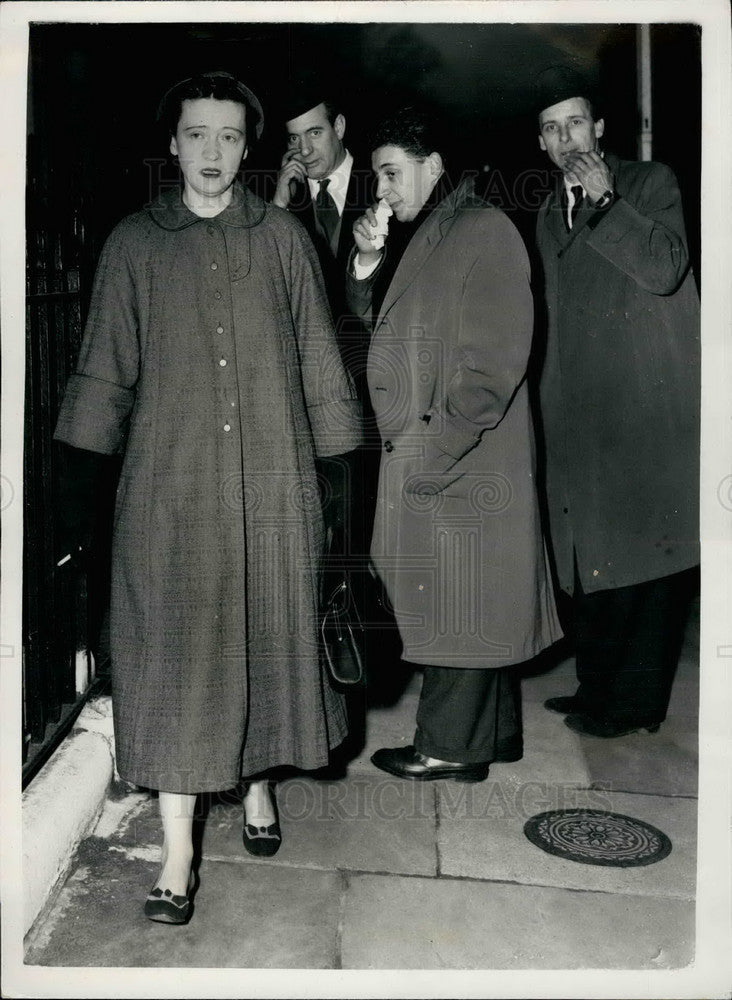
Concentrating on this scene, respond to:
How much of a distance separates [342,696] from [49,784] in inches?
39.2

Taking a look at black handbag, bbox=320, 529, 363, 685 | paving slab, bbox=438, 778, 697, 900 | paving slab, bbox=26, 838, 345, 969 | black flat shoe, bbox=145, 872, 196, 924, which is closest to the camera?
paving slab, bbox=26, 838, 345, 969

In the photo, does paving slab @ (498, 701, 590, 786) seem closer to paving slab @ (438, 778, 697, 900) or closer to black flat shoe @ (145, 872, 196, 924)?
paving slab @ (438, 778, 697, 900)

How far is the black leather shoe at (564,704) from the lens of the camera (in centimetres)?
437

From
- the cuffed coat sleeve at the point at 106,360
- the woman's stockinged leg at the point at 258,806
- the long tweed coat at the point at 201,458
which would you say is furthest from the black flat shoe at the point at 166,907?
the cuffed coat sleeve at the point at 106,360

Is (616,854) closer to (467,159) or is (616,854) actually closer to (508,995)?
(508,995)

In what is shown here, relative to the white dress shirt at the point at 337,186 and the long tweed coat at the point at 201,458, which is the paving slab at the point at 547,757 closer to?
the long tweed coat at the point at 201,458

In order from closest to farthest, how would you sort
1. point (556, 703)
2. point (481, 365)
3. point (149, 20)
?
point (149, 20), point (481, 365), point (556, 703)

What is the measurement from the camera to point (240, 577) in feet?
9.29

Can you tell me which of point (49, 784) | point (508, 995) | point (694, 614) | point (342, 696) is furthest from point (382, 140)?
point (694, 614)

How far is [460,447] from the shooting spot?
11.1 ft

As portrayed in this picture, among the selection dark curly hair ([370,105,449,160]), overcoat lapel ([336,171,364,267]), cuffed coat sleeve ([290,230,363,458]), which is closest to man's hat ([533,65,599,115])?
dark curly hair ([370,105,449,160])

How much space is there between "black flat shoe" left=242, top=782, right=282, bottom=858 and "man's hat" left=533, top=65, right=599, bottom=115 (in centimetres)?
287

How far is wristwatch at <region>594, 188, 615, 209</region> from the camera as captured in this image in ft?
11.8

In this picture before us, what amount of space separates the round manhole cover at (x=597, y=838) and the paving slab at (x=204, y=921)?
A: 30.4 inches
